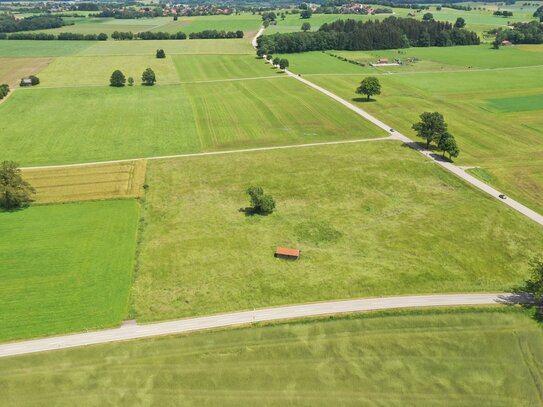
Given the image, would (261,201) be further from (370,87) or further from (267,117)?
(370,87)

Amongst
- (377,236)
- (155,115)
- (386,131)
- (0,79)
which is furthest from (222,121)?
(0,79)

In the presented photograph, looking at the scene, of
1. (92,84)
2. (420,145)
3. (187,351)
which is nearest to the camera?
(187,351)

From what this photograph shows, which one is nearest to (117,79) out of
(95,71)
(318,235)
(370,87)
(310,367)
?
(95,71)

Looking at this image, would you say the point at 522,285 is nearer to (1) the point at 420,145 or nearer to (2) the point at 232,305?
(2) the point at 232,305

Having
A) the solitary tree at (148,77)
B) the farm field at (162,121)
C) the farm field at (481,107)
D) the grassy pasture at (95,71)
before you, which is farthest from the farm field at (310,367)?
the grassy pasture at (95,71)

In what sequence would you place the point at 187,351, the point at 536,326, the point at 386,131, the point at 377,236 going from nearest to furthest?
the point at 187,351 → the point at 536,326 → the point at 377,236 → the point at 386,131

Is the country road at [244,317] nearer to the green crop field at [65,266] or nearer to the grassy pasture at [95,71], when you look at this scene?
the green crop field at [65,266]
